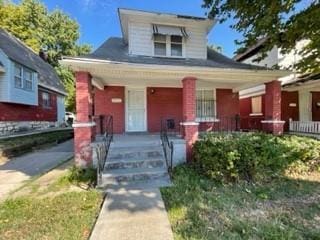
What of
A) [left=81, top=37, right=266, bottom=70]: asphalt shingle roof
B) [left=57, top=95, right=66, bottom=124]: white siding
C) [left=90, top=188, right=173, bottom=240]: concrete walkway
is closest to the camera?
[left=90, top=188, right=173, bottom=240]: concrete walkway

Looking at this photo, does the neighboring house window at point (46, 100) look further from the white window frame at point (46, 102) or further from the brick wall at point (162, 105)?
the brick wall at point (162, 105)

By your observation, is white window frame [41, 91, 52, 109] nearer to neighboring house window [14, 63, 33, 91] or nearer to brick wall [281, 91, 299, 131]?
neighboring house window [14, 63, 33, 91]

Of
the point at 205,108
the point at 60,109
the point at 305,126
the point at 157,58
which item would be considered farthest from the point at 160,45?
the point at 60,109

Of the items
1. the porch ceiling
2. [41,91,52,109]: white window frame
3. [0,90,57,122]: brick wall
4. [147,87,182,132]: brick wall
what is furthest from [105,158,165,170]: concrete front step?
[41,91,52,109]: white window frame

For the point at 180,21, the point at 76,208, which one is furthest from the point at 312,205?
the point at 180,21

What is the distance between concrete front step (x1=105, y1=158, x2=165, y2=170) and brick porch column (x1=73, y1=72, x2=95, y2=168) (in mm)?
943

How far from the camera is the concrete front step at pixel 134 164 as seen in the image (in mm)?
7672

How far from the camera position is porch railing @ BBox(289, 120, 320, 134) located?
13190 millimetres

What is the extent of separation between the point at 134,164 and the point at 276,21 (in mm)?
6580

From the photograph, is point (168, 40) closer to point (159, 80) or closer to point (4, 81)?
point (159, 80)

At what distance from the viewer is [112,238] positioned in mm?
4070

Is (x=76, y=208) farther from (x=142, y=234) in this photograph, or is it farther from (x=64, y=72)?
(x=64, y=72)

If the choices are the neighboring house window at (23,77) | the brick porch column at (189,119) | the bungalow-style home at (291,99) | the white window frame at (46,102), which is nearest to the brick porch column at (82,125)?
the brick porch column at (189,119)

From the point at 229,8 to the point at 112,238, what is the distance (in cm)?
819
